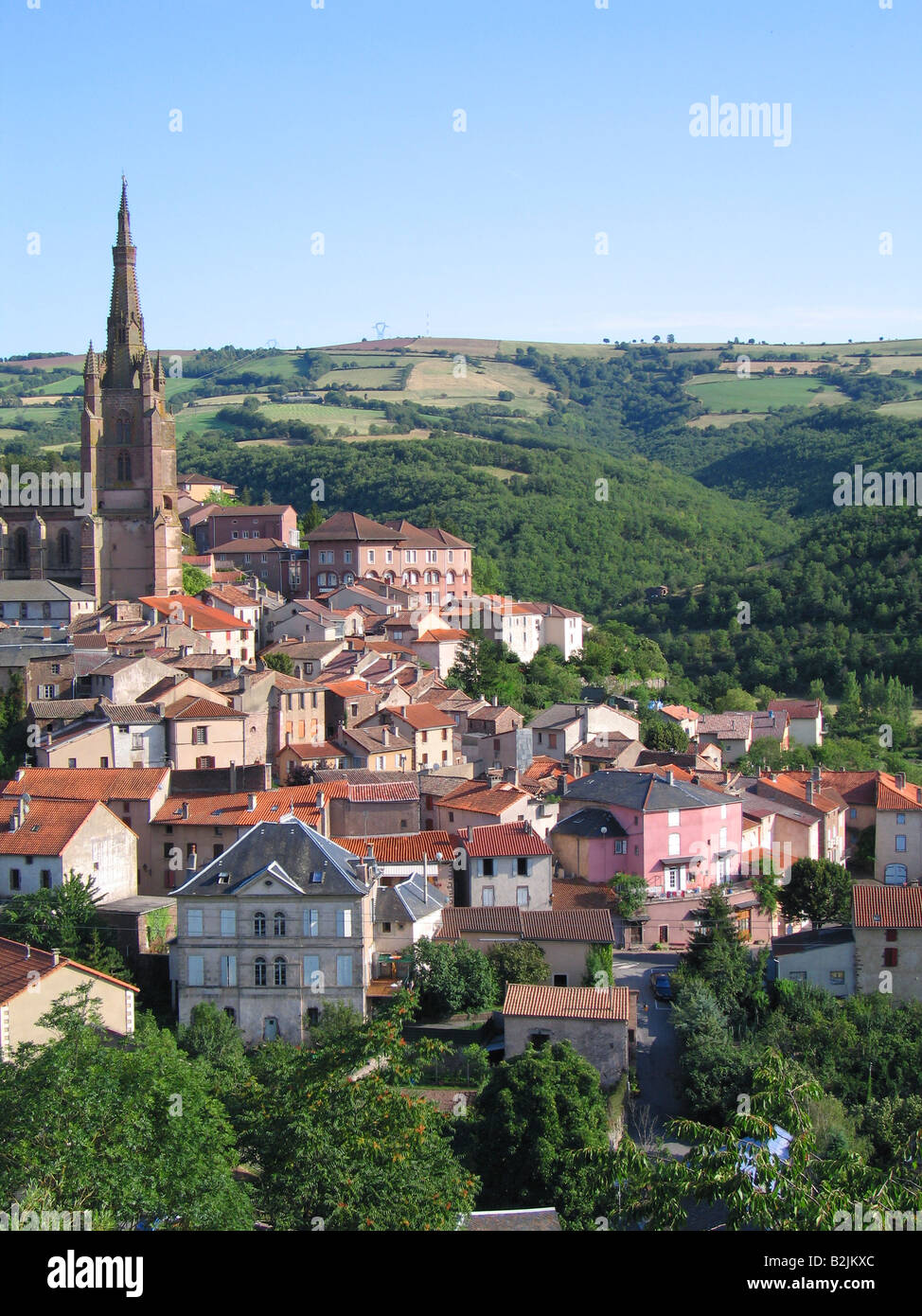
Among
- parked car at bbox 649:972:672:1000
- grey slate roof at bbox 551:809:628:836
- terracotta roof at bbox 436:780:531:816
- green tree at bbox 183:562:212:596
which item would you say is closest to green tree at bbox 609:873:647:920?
grey slate roof at bbox 551:809:628:836

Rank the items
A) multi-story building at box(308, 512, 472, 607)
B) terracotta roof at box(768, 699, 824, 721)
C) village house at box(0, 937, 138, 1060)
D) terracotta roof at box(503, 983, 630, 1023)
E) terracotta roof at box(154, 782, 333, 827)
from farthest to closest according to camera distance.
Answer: multi-story building at box(308, 512, 472, 607)
terracotta roof at box(768, 699, 824, 721)
terracotta roof at box(154, 782, 333, 827)
terracotta roof at box(503, 983, 630, 1023)
village house at box(0, 937, 138, 1060)

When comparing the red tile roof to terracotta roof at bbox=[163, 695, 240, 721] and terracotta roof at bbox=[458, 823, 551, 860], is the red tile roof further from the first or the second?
terracotta roof at bbox=[163, 695, 240, 721]

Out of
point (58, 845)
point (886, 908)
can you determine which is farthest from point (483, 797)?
point (58, 845)

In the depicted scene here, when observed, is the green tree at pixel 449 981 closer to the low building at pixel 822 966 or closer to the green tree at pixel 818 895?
the low building at pixel 822 966

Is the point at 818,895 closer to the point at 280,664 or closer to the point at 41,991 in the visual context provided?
the point at 41,991

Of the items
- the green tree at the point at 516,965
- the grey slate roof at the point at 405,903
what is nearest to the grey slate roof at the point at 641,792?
the green tree at the point at 516,965
